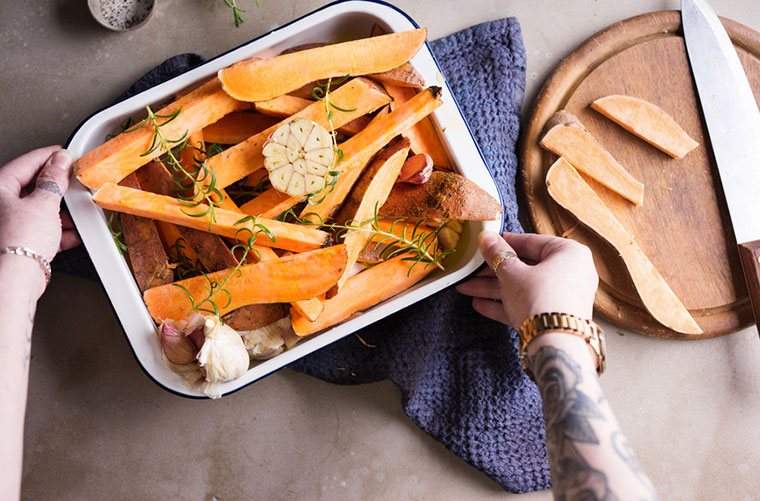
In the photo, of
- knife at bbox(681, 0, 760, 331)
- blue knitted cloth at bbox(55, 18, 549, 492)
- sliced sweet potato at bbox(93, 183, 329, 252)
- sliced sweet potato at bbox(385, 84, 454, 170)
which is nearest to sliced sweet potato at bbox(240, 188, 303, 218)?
sliced sweet potato at bbox(93, 183, 329, 252)

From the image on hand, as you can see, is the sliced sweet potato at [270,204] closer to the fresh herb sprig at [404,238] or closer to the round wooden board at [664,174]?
the fresh herb sprig at [404,238]

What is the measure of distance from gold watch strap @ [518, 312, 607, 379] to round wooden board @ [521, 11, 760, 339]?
385 millimetres

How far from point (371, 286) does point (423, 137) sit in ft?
0.88

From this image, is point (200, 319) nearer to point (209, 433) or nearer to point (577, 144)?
point (209, 433)

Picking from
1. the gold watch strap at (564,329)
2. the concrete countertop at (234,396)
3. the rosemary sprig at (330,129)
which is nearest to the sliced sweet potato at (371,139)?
the rosemary sprig at (330,129)

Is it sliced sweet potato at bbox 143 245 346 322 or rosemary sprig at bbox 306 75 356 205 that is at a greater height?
rosemary sprig at bbox 306 75 356 205

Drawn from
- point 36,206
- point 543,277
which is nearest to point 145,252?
point 36,206

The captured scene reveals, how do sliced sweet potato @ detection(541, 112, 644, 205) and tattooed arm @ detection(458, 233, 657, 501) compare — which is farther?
sliced sweet potato @ detection(541, 112, 644, 205)

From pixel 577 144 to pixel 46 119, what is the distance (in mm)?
1084

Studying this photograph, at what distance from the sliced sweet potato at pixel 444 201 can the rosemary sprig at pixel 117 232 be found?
43 cm

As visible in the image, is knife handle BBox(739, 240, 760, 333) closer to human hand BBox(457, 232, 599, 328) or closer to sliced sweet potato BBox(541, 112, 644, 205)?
sliced sweet potato BBox(541, 112, 644, 205)

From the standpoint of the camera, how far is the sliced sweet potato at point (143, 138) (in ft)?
3.81

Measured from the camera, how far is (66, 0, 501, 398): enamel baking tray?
1.21m

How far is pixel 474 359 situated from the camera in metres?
1.52
